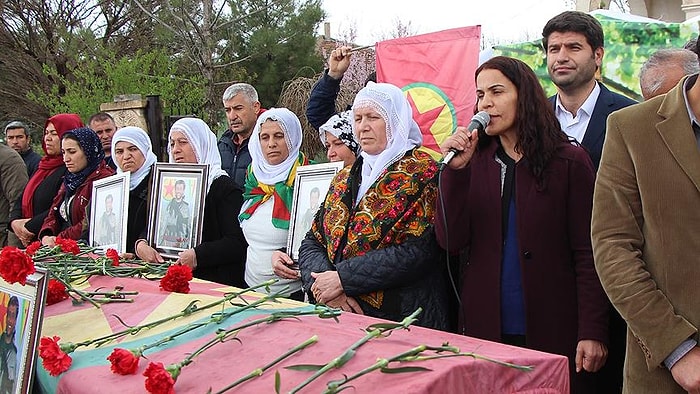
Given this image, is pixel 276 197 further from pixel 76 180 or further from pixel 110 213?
pixel 76 180

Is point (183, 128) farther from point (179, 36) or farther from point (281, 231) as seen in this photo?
point (179, 36)

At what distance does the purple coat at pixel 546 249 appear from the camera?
99.1 inches

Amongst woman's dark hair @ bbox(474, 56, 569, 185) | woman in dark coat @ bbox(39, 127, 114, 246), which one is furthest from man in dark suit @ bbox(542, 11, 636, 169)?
woman in dark coat @ bbox(39, 127, 114, 246)

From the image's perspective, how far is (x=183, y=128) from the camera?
13.7 ft

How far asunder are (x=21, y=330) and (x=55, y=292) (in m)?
0.64

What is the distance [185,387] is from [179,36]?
47.0 feet

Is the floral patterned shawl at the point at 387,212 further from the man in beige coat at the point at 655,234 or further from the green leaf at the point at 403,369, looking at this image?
the green leaf at the point at 403,369

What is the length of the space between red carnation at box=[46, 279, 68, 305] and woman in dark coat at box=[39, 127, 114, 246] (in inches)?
81.5

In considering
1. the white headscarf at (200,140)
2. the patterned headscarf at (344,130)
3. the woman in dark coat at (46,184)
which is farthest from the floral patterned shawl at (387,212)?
the woman in dark coat at (46,184)

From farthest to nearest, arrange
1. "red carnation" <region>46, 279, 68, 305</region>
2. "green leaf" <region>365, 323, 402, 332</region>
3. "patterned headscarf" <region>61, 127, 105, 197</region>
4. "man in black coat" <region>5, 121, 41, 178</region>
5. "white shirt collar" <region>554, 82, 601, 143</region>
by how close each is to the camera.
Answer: "man in black coat" <region>5, 121, 41, 178</region>, "patterned headscarf" <region>61, 127, 105, 197</region>, "white shirt collar" <region>554, 82, 601, 143</region>, "red carnation" <region>46, 279, 68, 305</region>, "green leaf" <region>365, 323, 402, 332</region>

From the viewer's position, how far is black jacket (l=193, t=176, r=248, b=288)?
3818 mm

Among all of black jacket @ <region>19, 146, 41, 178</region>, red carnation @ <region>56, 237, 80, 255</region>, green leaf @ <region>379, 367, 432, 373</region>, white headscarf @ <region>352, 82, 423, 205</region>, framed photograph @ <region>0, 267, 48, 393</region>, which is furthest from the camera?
black jacket @ <region>19, 146, 41, 178</region>

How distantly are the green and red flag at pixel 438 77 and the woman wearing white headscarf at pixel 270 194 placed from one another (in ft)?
5.34

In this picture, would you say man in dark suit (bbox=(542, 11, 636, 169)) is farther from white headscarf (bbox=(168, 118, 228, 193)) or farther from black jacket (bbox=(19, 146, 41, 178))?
black jacket (bbox=(19, 146, 41, 178))
